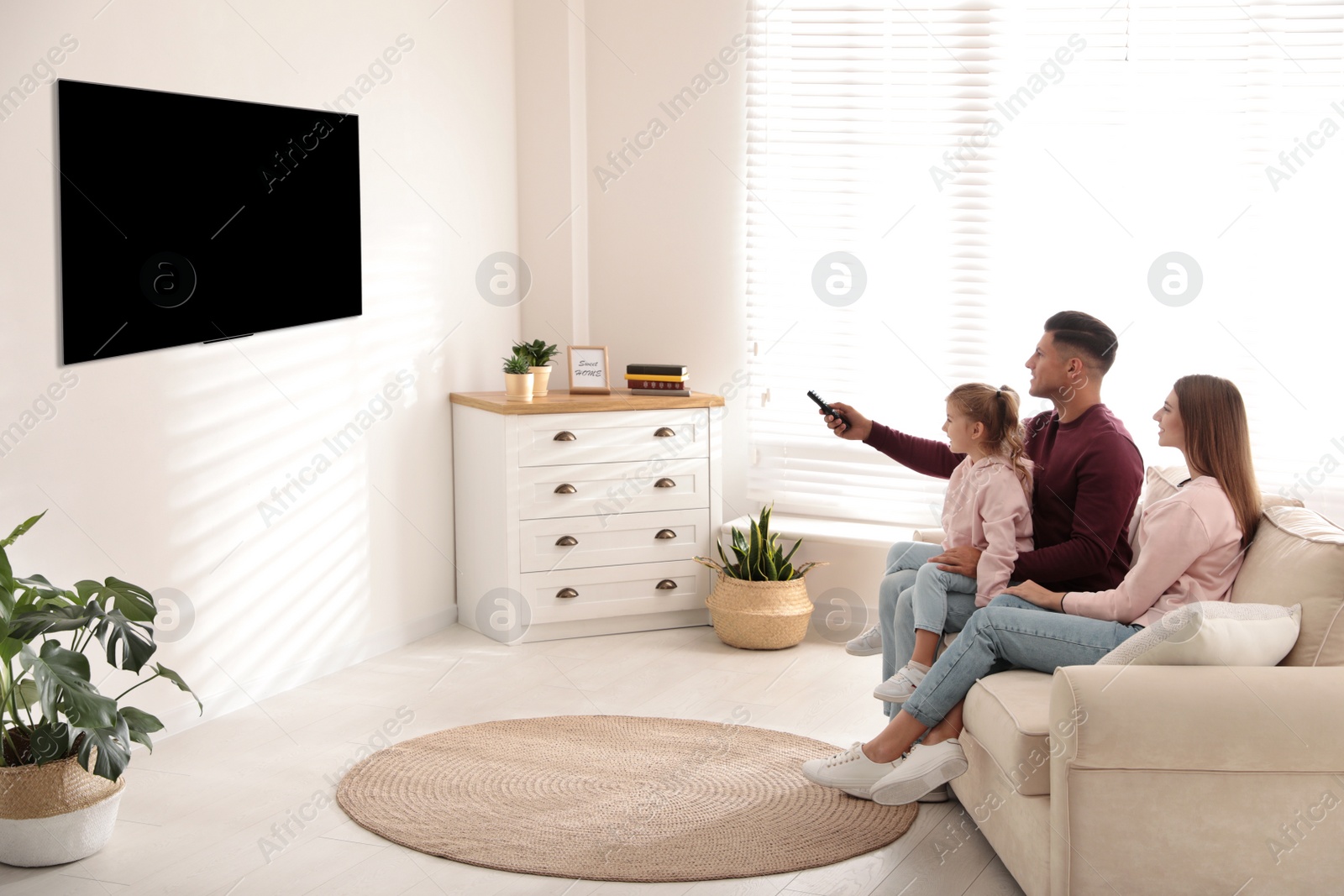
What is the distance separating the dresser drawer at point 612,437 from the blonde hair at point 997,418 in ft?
4.80

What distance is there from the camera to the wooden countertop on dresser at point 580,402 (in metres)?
4.13

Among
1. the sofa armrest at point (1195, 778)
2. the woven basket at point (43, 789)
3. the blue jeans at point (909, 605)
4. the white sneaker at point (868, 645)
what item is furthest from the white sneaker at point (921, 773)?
the woven basket at point (43, 789)

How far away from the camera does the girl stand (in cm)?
286

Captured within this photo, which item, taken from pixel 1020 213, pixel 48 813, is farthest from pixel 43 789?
pixel 1020 213

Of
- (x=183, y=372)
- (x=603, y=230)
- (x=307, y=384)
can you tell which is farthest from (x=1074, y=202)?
(x=183, y=372)

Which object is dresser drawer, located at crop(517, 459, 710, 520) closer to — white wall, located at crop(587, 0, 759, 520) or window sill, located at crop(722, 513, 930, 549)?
window sill, located at crop(722, 513, 930, 549)

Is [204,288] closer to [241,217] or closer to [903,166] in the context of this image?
[241,217]

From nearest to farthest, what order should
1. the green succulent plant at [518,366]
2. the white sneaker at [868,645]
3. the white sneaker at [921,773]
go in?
the white sneaker at [921,773] → the white sneaker at [868,645] → the green succulent plant at [518,366]

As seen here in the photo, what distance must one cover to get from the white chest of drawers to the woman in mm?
1762

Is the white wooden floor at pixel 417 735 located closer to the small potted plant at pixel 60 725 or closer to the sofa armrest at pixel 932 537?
the small potted plant at pixel 60 725

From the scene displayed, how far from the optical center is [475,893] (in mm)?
2502

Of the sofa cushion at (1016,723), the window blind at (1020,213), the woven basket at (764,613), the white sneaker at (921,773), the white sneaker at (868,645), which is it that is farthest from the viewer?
the woven basket at (764,613)

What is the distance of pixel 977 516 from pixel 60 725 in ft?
6.95

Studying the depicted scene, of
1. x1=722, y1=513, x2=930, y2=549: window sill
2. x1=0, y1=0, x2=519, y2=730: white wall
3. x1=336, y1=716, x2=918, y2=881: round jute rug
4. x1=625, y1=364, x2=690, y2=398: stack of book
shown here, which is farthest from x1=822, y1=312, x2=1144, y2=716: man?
x1=0, y1=0, x2=519, y2=730: white wall
